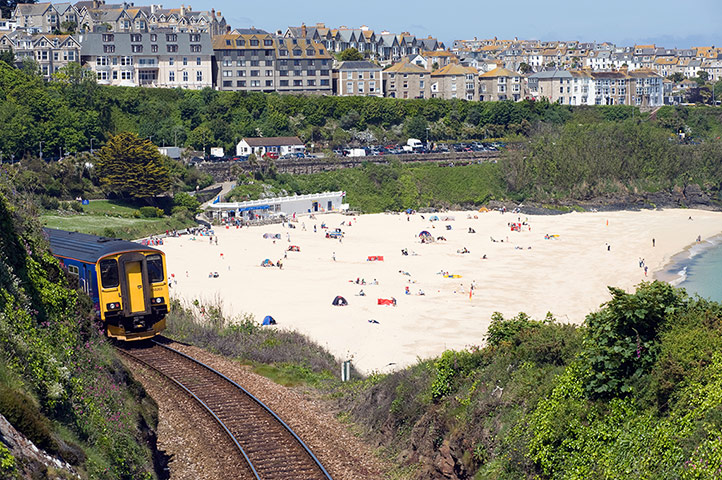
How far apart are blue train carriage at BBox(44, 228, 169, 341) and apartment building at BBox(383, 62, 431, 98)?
9279 centimetres

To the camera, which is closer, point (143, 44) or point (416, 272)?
point (416, 272)

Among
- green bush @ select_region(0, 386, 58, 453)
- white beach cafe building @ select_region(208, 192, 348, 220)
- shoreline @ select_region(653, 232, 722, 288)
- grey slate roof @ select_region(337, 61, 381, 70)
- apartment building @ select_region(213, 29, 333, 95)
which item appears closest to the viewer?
green bush @ select_region(0, 386, 58, 453)

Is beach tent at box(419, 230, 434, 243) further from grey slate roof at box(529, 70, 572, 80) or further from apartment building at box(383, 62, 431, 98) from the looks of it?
grey slate roof at box(529, 70, 572, 80)

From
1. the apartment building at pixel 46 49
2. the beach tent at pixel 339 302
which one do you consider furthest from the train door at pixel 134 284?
the apartment building at pixel 46 49

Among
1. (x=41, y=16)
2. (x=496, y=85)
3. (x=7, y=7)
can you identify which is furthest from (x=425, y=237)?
(x=7, y=7)

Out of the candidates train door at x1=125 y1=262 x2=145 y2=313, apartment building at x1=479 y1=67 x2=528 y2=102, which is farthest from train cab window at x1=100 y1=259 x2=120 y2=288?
apartment building at x1=479 y1=67 x2=528 y2=102

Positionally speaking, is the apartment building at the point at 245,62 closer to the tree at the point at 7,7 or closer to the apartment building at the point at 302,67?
the apartment building at the point at 302,67

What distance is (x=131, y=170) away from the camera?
220 feet

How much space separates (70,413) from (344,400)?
7754mm

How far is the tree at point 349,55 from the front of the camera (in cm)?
11871

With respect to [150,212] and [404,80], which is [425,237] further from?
[404,80]

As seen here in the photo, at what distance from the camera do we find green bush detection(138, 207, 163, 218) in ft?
214

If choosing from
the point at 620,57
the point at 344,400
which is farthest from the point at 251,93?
the point at 620,57

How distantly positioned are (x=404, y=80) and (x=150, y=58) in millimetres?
33901
